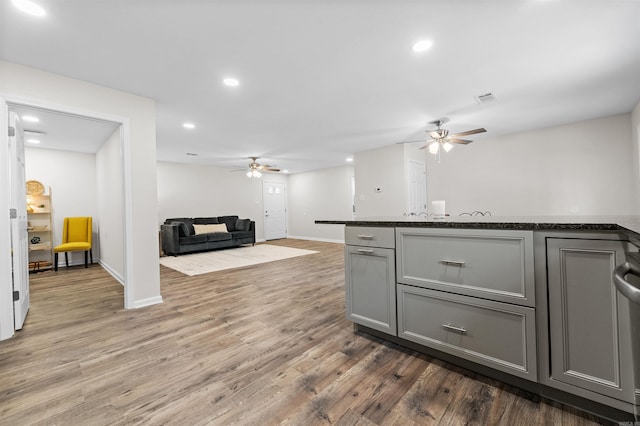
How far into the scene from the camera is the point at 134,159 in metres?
2.91

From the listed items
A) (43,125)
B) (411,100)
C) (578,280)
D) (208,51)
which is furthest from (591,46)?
(43,125)

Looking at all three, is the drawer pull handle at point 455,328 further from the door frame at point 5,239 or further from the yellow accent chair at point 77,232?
the yellow accent chair at point 77,232

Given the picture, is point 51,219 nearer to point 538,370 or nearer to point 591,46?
point 538,370

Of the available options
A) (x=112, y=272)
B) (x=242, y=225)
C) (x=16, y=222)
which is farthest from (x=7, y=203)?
(x=242, y=225)

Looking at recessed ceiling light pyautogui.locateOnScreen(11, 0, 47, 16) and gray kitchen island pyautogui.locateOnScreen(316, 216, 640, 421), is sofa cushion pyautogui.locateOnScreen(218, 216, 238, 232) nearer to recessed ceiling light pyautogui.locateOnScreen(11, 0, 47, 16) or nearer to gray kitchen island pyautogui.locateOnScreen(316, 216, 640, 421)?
recessed ceiling light pyautogui.locateOnScreen(11, 0, 47, 16)

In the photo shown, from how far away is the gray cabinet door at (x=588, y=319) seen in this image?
117cm

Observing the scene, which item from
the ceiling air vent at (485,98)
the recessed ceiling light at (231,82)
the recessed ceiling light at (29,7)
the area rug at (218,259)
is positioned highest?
the recessed ceiling light at (231,82)

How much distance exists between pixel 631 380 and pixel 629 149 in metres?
4.88

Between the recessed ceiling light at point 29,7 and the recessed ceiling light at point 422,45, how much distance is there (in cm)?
278

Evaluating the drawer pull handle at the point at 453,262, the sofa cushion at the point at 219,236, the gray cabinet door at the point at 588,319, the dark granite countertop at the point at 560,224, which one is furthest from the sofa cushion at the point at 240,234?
the gray cabinet door at the point at 588,319

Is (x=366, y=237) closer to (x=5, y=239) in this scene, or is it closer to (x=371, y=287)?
(x=371, y=287)

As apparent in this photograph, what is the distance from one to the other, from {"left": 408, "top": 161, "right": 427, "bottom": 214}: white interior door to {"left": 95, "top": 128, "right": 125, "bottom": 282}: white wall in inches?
210

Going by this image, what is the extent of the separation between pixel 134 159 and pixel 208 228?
4.38 m

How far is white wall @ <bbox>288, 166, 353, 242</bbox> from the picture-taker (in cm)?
833
